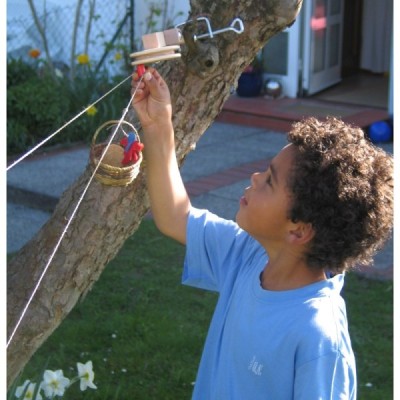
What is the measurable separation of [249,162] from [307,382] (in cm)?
559

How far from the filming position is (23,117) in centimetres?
757

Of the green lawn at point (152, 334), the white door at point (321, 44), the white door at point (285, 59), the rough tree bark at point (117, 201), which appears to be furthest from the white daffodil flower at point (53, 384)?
the white door at point (321, 44)

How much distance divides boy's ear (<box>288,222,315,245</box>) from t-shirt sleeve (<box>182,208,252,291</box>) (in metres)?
0.24

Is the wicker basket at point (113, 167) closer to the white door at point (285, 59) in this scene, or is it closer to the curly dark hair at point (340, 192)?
the curly dark hair at point (340, 192)

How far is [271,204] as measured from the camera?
1832 mm

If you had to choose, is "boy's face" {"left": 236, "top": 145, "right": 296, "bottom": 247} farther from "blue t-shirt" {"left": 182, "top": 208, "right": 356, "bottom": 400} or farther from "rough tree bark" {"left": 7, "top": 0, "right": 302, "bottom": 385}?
"rough tree bark" {"left": 7, "top": 0, "right": 302, "bottom": 385}

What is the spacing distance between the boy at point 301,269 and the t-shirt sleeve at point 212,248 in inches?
2.3

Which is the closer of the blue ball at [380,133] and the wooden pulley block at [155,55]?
the wooden pulley block at [155,55]

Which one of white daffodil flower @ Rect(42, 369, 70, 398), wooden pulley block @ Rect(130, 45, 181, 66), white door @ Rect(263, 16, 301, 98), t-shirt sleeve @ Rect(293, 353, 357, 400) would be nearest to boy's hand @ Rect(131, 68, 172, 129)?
wooden pulley block @ Rect(130, 45, 181, 66)

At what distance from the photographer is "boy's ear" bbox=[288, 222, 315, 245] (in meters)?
1.82

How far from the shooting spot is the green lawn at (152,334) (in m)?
3.67
